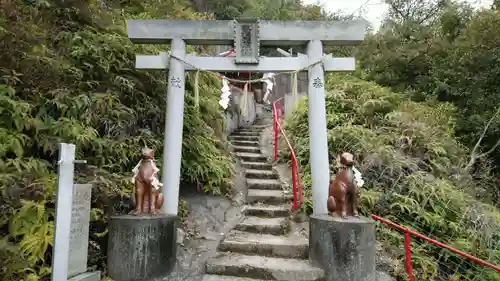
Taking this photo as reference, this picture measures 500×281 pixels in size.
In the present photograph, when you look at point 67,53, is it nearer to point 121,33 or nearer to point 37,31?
point 37,31

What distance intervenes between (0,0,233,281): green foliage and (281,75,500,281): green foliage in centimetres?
272

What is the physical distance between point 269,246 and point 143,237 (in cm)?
180

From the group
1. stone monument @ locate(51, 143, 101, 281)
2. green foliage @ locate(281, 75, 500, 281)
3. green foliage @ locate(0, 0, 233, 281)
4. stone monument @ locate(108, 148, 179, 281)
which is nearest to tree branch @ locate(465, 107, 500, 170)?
green foliage @ locate(281, 75, 500, 281)

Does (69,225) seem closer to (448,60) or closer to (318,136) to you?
(318,136)

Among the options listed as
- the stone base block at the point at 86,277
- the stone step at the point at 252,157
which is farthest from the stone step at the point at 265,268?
the stone step at the point at 252,157

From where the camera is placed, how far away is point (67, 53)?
562 centimetres

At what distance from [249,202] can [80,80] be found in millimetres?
3644

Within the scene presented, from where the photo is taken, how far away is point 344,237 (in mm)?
4176

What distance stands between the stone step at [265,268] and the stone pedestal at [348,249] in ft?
0.64

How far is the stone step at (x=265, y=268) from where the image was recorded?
4277 mm

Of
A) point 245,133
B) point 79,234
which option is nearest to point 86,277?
point 79,234

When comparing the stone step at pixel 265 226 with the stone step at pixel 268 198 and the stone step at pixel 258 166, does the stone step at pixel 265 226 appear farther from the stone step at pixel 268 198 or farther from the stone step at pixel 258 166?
the stone step at pixel 258 166

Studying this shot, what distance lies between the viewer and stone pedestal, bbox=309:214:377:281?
4.14 metres

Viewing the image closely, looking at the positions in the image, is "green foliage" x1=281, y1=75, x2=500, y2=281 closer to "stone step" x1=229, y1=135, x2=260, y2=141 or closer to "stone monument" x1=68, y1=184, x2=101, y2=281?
"stone step" x1=229, y1=135, x2=260, y2=141
